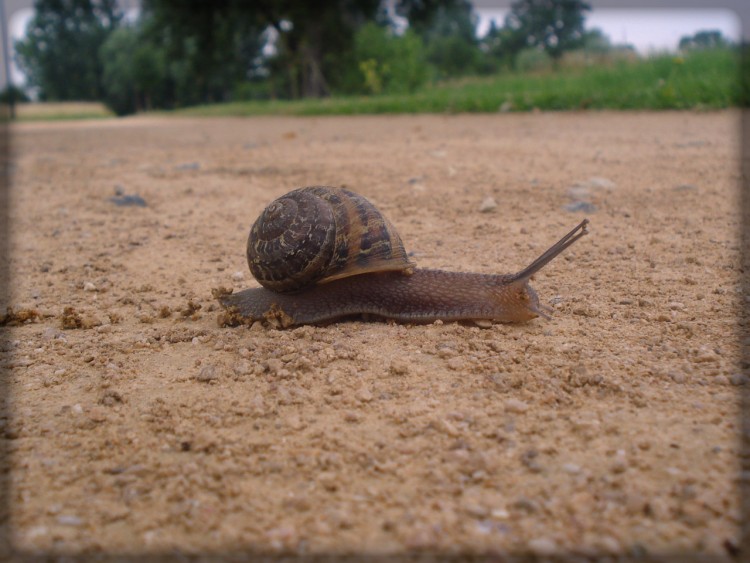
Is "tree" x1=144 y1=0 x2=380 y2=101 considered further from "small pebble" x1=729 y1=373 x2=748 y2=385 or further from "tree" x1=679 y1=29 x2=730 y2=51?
"small pebble" x1=729 y1=373 x2=748 y2=385

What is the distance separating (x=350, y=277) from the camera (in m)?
3.16

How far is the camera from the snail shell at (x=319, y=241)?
3004 mm

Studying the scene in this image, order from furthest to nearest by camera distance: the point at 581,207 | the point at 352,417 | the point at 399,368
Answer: the point at 581,207
the point at 399,368
the point at 352,417

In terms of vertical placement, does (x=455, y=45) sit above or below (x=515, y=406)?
above

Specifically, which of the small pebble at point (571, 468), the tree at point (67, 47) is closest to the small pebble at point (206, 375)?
the small pebble at point (571, 468)

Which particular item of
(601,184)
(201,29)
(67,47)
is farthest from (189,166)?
(67,47)

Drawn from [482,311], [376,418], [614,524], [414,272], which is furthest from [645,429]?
[414,272]

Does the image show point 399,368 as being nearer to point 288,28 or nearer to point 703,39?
point 703,39

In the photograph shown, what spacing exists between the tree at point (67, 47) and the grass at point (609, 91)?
13.3 meters

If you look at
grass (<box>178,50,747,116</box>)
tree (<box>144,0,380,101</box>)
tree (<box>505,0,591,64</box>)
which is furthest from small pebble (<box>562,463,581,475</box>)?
tree (<box>144,0,380,101</box>)

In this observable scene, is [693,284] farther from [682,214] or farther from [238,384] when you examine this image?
[238,384]

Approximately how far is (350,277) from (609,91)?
8.59 metres

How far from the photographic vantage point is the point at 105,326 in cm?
318

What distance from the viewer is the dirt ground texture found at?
1691 mm
